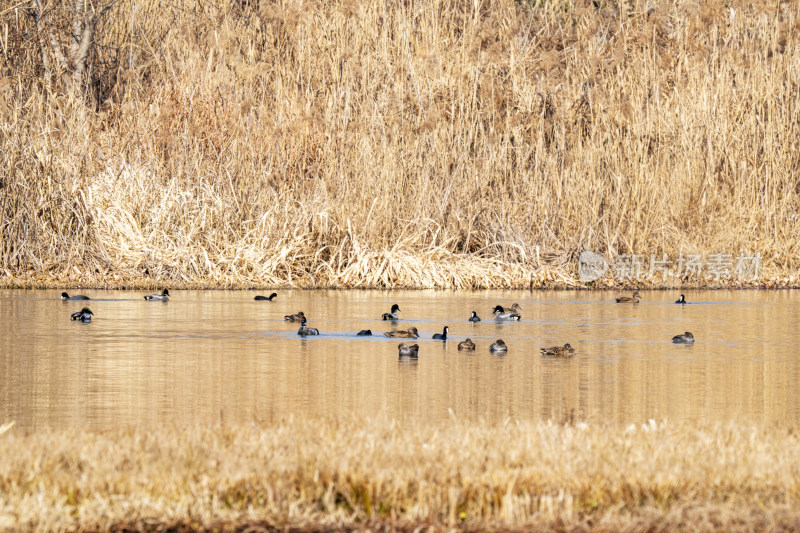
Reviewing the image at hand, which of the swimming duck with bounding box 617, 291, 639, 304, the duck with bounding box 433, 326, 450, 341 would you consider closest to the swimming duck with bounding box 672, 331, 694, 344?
the duck with bounding box 433, 326, 450, 341

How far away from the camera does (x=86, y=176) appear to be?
3081 centimetres

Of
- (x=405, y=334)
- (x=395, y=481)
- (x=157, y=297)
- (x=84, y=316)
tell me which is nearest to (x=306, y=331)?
(x=405, y=334)

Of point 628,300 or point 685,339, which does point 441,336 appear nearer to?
point 685,339

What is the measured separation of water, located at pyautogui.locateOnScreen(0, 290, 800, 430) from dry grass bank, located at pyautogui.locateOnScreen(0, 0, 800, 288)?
14.4 ft

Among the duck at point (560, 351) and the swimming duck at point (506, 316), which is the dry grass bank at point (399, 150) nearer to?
the swimming duck at point (506, 316)

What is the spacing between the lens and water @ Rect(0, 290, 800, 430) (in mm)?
11594

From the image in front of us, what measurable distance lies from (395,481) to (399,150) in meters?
25.0

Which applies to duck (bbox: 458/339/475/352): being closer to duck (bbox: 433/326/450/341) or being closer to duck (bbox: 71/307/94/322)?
duck (bbox: 433/326/450/341)

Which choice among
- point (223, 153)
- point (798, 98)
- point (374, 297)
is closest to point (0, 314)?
point (374, 297)

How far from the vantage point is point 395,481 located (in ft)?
23.2

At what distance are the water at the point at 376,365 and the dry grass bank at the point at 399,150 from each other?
4.40 metres

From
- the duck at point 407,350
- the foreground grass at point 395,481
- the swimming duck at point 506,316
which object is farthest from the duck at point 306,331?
the foreground grass at point 395,481

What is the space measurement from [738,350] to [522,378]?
Result: 478 centimetres

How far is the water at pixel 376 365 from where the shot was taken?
11.6m
